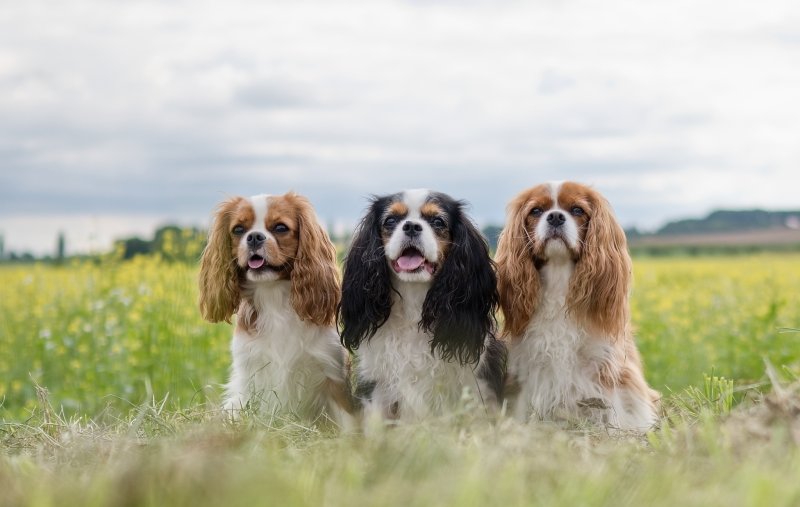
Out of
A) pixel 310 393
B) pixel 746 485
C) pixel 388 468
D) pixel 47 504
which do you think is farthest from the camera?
pixel 310 393

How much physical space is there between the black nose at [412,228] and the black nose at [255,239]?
0.79 meters

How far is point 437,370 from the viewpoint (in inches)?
191

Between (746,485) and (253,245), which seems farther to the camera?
(253,245)

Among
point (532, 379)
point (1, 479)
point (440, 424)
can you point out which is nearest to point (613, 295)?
point (532, 379)

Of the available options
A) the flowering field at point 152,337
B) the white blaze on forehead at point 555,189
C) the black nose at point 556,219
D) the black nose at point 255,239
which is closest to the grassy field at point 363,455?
the flowering field at point 152,337

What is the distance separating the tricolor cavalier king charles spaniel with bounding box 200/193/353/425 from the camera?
4.92 metres

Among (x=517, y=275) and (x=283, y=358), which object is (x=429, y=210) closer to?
(x=517, y=275)

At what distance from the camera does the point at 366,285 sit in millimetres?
4754

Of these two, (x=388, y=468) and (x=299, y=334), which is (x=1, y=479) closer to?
(x=388, y=468)

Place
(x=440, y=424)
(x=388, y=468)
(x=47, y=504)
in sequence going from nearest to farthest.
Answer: (x=47, y=504) < (x=388, y=468) < (x=440, y=424)

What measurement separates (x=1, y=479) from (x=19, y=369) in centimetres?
588

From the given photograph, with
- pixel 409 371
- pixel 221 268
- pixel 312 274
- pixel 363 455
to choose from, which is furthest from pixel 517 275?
pixel 363 455

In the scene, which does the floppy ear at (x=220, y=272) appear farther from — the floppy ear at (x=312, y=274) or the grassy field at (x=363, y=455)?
the grassy field at (x=363, y=455)

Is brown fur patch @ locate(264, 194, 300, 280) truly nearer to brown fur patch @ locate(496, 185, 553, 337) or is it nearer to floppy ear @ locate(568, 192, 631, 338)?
brown fur patch @ locate(496, 185, 553, 337)
